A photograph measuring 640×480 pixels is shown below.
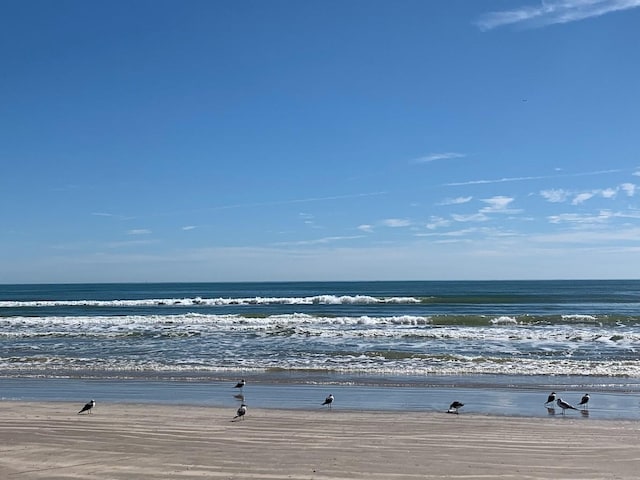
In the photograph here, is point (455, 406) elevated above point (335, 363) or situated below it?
above

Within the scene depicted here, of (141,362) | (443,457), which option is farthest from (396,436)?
(141,362)

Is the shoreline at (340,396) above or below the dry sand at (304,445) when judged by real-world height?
below

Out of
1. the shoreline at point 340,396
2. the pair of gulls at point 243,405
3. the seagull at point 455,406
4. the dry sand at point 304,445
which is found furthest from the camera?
the shoreline at point 340,396

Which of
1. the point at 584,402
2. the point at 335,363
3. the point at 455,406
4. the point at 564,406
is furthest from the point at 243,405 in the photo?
the point at 584,402

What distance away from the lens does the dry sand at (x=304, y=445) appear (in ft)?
24.4

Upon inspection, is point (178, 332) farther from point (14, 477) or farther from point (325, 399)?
point (14, 477)

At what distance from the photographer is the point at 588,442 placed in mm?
8984

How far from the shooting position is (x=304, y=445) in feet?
28.8

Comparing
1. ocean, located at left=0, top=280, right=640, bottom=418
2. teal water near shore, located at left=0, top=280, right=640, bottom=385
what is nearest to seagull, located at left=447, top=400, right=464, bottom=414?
ocean, located at left=0, top=280, right=640, bottom=418

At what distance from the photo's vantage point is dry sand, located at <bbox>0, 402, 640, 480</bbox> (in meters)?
7.44

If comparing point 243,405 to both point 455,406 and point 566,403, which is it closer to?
point 455,406

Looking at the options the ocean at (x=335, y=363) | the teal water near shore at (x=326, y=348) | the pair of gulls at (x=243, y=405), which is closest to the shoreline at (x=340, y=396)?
the ocean at (x=335, y=363)

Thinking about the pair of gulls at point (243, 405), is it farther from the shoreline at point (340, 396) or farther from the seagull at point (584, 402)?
the seagull at point (584, 402)

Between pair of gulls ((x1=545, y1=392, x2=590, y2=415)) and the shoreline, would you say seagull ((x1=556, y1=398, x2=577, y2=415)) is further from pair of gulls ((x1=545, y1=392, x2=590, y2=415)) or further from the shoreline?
the shoreline
